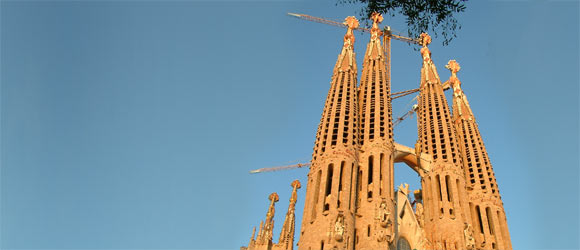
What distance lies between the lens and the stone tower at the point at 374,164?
3038 centimetres

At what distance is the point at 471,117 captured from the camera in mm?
45250

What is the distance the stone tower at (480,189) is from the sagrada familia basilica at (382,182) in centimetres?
7

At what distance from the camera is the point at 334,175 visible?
105 ft

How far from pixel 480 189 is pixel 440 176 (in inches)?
122

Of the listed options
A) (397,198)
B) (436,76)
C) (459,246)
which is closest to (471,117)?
(436,76)

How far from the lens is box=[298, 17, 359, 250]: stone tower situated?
29219 millimetres

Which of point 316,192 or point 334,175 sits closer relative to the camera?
point 316,192

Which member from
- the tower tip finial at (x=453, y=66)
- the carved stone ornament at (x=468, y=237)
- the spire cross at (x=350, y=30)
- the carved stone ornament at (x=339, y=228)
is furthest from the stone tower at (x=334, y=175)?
the tower tip finial at (x=453, y=66)

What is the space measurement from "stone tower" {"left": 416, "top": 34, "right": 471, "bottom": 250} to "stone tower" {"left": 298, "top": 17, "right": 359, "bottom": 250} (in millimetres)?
7187

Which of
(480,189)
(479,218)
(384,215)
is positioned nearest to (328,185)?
(384,215)

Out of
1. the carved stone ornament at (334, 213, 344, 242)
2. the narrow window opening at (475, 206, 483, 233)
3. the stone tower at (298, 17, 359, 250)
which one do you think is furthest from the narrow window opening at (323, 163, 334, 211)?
the narrow window opening at (475, 206, 483, 233)

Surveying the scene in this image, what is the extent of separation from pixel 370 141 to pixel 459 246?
8.76 m

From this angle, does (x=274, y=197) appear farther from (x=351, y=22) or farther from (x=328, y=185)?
(x=351, y=22)

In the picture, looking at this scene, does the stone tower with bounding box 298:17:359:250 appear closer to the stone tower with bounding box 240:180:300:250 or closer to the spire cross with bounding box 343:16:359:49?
the stone tower with bounding box 240:180:300:250
